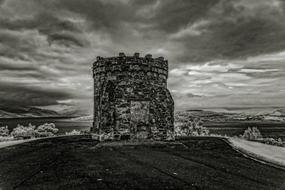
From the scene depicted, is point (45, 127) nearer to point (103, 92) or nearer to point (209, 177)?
point (103, 92)

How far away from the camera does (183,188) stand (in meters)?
7.82

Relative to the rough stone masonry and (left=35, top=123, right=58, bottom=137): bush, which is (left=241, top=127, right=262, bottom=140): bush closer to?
the rough stone masonry

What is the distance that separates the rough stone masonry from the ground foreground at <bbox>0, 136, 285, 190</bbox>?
458 cm

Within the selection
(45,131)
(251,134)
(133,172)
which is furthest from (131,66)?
(251,134)

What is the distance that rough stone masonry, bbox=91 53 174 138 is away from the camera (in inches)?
712

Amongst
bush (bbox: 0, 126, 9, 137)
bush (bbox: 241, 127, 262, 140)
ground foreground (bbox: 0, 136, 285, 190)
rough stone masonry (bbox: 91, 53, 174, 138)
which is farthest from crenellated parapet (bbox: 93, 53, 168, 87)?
bush (bbox: 0, 126, 9, 137)

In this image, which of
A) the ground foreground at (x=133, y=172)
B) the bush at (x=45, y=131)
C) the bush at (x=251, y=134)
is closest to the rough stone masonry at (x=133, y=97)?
the ground foreground at (x=133, y=172)

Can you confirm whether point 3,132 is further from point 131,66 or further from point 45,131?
point 131,66

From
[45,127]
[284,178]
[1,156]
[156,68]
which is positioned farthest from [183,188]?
[45,127]

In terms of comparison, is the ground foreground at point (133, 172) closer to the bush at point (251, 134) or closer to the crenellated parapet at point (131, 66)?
the crenellated parapet at point (131, 66)

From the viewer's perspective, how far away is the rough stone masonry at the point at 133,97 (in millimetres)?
18094

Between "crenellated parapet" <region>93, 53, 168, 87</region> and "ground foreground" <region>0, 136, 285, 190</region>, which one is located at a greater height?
"crenellated parapet" <region>93, 53, 168, 87</region>

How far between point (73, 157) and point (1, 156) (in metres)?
4.79

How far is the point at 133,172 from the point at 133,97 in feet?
30.3
